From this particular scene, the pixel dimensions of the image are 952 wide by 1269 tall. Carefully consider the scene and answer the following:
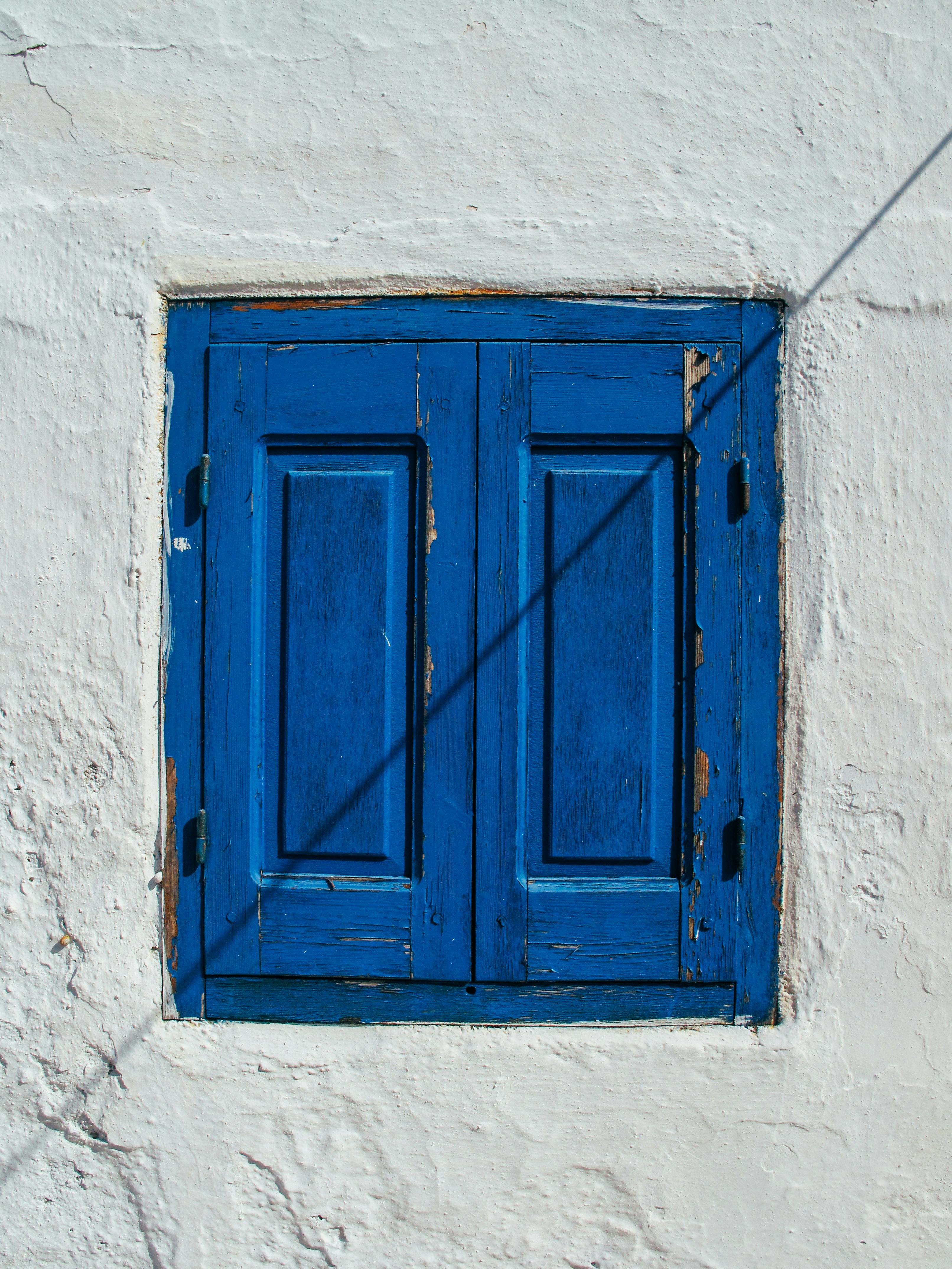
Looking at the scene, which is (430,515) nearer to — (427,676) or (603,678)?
(427,676)

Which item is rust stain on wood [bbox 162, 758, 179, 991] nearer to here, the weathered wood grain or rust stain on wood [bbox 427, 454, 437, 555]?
the weathered wood grain

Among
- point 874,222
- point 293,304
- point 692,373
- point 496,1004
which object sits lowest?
point 496,1004

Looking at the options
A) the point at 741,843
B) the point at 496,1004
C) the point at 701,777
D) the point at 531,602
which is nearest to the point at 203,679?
the point at 531,602

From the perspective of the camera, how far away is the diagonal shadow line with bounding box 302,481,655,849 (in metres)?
1.80

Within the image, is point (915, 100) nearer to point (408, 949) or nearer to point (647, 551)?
point (647, 551)

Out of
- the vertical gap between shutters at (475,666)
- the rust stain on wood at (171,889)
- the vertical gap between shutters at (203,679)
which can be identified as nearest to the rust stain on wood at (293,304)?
the vertical gap between shutters at (203,679)

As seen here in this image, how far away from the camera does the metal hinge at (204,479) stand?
181cm

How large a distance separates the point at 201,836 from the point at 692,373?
151cm

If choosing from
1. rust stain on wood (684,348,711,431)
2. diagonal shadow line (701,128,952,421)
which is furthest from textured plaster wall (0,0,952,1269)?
rust stain on wood (684,348,711,431)

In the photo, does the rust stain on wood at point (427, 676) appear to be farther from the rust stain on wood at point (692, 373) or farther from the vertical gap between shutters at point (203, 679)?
the rust stain on wood at point (692, 373)

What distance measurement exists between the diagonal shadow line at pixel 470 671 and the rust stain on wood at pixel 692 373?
19cm

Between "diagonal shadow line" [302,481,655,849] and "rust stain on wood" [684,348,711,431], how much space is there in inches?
7.7

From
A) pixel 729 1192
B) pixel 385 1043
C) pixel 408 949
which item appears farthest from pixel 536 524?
pixel 729 1192

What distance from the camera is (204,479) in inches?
71.2
